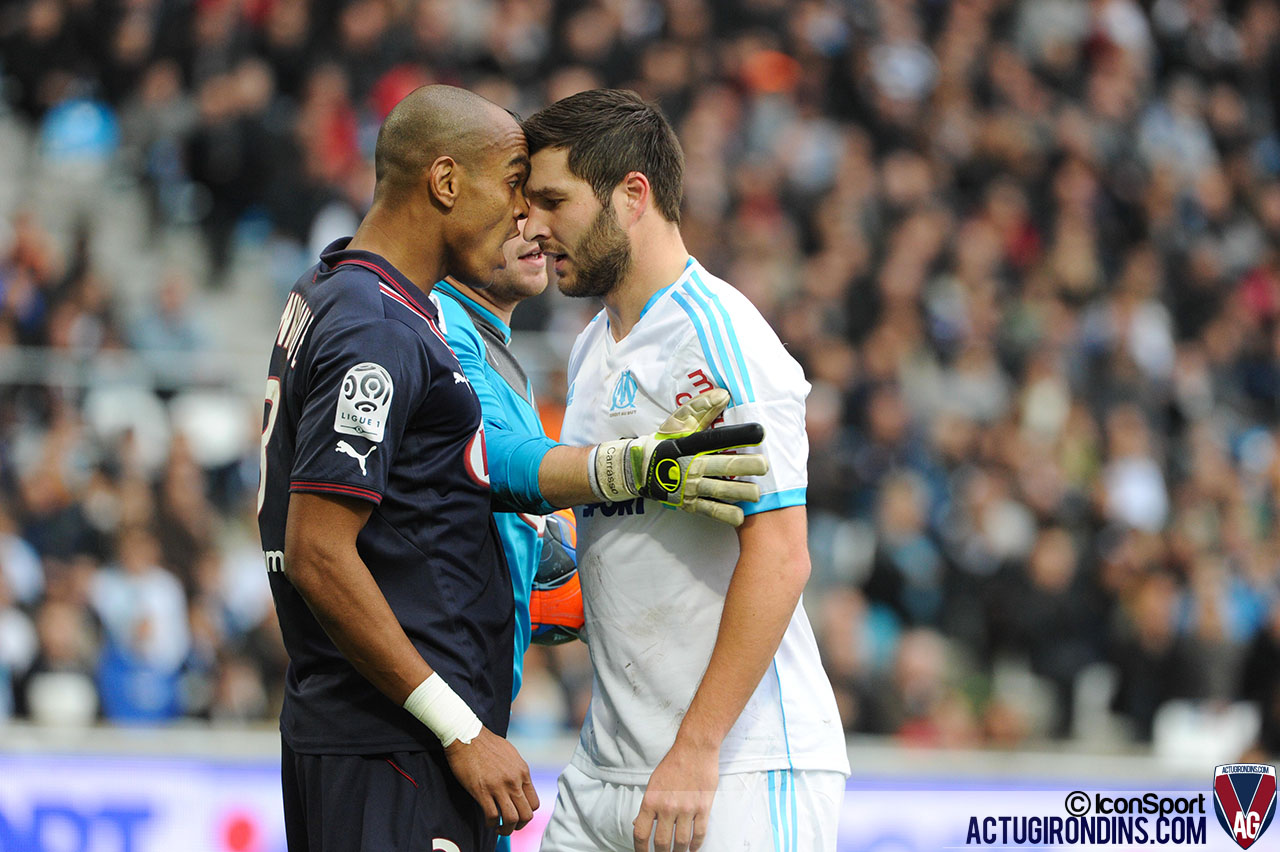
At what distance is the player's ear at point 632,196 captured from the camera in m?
3.83

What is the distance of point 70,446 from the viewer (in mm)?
9859

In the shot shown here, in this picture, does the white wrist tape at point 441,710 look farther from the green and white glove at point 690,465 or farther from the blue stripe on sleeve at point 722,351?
the blue stripe on sleeve at point 722,351

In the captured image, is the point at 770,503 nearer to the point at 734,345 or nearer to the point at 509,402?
the point at 734,345

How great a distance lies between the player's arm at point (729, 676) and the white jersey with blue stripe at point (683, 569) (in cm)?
12

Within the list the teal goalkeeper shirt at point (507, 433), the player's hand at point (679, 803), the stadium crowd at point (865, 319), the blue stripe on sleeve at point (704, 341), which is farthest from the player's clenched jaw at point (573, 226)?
the stadium crowd at point (865, 319)

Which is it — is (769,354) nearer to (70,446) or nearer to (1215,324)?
(70,446)

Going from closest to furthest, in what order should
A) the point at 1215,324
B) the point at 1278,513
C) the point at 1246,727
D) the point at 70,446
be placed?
the point at 70,446 < the point at 1246,727 < the point at 1278,513 < the point at 1215,324

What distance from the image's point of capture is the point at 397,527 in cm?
344

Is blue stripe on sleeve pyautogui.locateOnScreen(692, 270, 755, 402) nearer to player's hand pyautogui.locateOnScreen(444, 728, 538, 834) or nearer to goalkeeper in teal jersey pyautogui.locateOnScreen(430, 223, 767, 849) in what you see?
goalkeeper in teal jersey pyautogui.locateOnScreen(430, 223, 767, 849)

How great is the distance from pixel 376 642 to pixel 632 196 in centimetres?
135

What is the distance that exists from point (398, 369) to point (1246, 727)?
9174mm

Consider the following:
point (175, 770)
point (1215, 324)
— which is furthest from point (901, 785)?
point (1215, 324)

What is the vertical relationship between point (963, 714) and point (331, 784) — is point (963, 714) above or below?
below

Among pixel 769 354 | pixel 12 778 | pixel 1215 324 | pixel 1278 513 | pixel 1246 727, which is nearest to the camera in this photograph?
pixel 769 354
